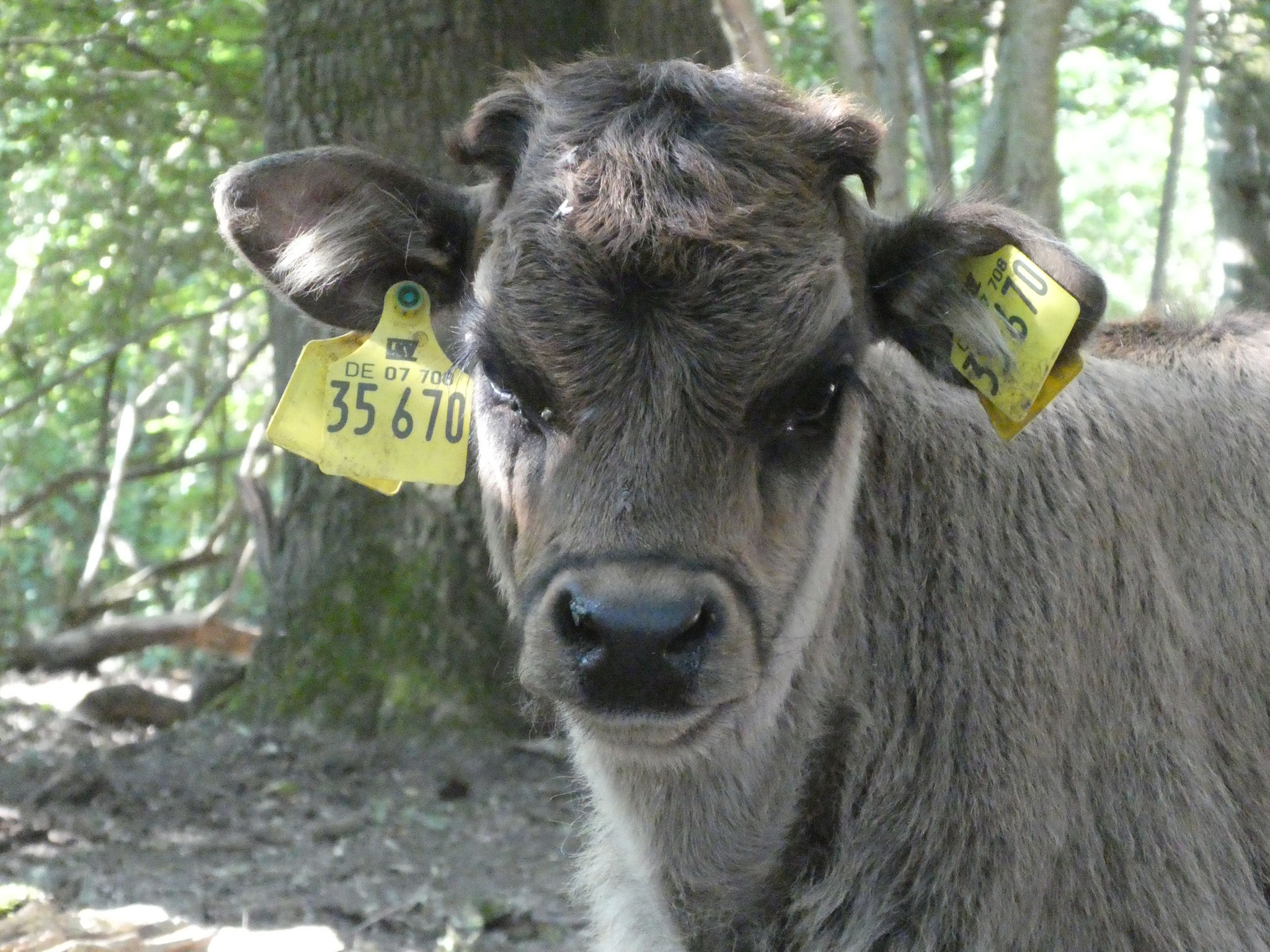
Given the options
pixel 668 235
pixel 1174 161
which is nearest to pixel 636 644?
pixel 668 235

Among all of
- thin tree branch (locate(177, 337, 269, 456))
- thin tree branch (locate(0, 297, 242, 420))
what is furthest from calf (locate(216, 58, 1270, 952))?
thin tree branch (locate(177, 337, 269, 456))

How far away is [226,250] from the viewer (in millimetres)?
11914

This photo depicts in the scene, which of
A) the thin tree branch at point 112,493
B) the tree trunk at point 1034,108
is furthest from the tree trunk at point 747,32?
the thin tree branch at point 112,493

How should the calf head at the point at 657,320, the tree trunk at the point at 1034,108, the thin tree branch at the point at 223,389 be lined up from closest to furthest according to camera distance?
the calf head at the point at 657,320 → the tree trunk at the point at 1034,108 → the thin tree branch at the point at 223,389

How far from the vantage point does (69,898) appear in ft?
18.1

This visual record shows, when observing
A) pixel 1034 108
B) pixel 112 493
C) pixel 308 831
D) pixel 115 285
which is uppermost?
pixel 1034 108

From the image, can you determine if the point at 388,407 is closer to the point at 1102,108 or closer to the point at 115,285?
the point at 115,285

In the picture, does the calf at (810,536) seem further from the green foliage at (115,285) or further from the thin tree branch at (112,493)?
the thin tree branch at (112,493)

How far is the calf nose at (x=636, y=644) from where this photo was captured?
2957 mm

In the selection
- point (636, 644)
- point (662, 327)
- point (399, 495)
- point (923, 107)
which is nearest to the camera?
point (636, 644)

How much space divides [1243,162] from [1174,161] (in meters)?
5.91

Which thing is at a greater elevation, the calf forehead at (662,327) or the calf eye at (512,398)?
the calf forehead at (662,327)

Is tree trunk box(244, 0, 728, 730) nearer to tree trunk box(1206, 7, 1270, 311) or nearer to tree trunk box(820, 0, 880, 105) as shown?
tree trunk box(820, 0, 880, 105)

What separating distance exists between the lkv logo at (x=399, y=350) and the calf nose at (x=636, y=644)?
123cm
